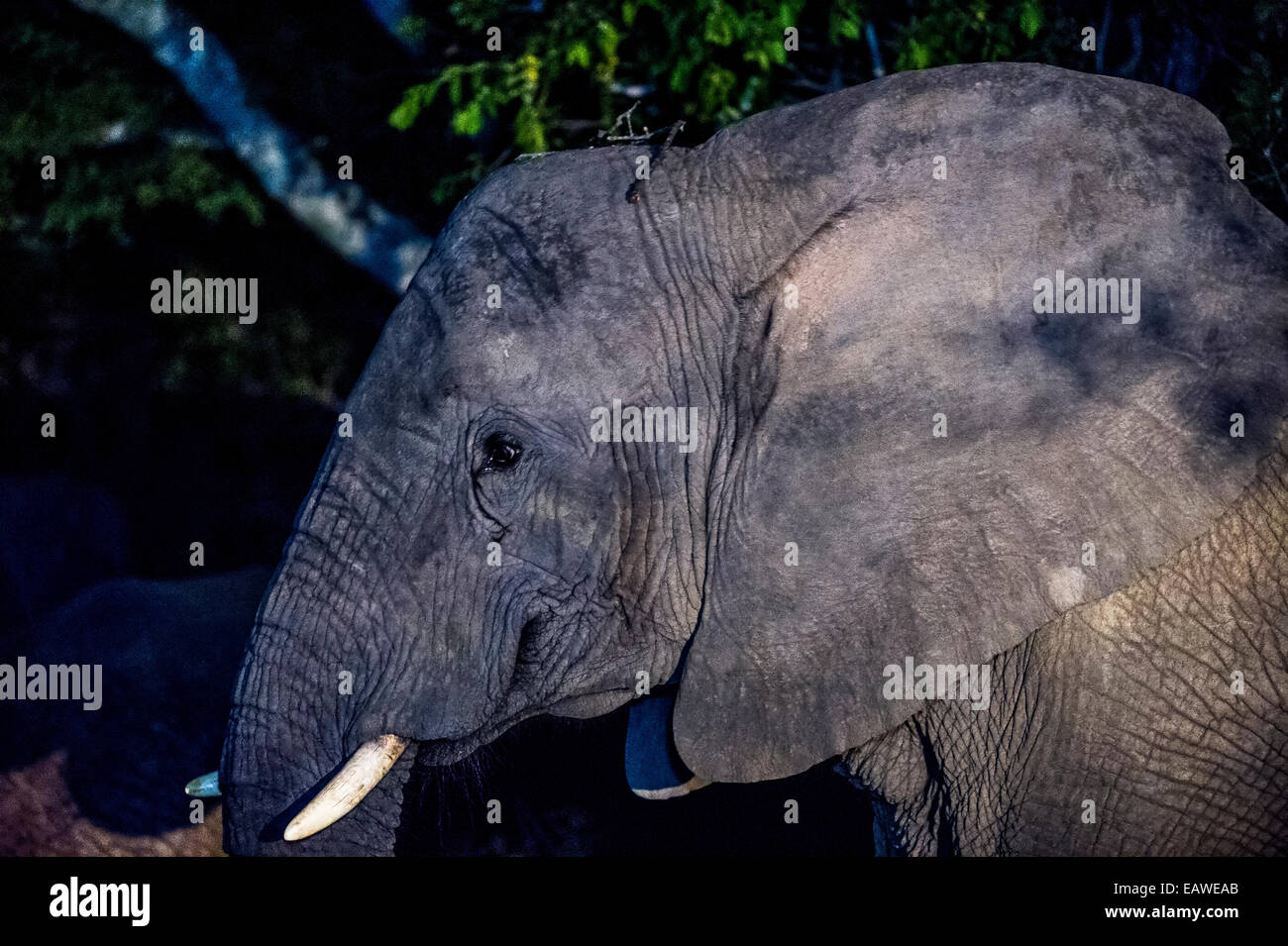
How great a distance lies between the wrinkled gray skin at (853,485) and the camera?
2.55m

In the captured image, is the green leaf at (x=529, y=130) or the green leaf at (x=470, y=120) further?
the green leaf at (x=529, y=130)

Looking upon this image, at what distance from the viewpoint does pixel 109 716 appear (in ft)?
15.7

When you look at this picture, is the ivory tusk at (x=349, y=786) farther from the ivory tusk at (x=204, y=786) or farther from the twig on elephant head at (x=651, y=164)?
the twig on elephant head at (x=651, y=164)

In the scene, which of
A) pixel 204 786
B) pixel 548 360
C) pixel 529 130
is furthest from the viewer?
pixel 529 130

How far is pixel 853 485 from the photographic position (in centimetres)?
264

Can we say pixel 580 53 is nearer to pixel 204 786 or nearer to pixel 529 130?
pixel 529 130

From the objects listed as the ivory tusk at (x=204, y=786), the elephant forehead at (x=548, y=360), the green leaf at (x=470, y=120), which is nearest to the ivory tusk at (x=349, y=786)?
the ivory tusk at (x=204, y=786)

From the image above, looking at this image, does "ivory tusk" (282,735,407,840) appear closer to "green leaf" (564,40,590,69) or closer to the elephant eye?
the elephant eye

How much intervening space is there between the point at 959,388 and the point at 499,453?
2.88 ft

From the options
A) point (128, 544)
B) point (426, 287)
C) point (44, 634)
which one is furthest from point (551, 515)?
point (128, 544)

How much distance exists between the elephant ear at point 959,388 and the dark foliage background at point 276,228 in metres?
1.74

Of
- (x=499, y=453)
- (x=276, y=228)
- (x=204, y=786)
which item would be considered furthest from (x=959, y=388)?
(x=276, y=228)

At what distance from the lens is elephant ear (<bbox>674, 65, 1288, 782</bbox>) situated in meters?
2.52

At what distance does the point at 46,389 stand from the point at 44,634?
2713 mm
